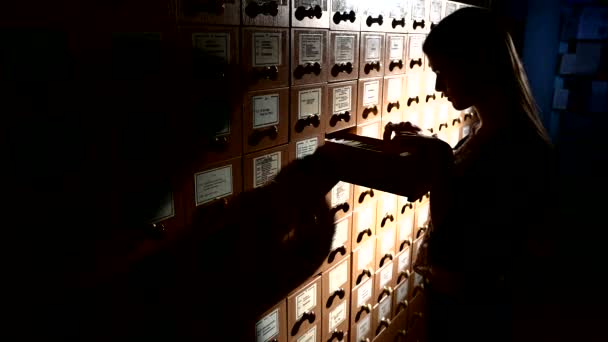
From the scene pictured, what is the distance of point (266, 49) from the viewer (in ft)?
4.98

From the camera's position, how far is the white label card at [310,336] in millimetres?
2018

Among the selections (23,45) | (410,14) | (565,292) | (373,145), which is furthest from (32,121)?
(565,292)

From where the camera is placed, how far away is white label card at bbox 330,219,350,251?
6.74 feet

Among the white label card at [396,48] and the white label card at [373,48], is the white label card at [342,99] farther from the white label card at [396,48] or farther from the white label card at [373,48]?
the white label card at [396,48]

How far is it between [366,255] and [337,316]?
319 millimetres

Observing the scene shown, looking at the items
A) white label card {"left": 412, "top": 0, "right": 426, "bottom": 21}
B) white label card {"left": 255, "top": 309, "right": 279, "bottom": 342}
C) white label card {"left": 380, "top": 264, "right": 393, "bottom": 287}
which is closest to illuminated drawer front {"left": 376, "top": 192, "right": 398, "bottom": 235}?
white label card {"left": 380, "top": 264, "right": 393, "bottom": 287}

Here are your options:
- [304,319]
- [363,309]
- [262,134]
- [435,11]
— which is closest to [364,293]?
[363,309]

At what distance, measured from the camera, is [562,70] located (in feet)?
13.4

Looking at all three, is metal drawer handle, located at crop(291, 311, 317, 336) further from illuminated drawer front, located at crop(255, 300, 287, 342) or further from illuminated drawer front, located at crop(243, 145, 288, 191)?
illuminated drawer front, located at crop(243, 145, 288, 191)

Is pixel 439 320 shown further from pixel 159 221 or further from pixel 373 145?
pixel 159 221

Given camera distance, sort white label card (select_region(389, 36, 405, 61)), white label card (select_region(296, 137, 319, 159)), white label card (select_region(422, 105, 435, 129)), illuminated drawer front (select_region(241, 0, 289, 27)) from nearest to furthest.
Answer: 1. illuminated drawer front (select_region(241, 0, 289, 27))
2. white label card (select_region(296, 137, 319, 159))
3. white label card (select_region(389, 36, 405, 61))
4. white label card (select_region(422, 105, 435, 129))

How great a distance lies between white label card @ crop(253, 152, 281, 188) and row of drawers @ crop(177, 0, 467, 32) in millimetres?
426

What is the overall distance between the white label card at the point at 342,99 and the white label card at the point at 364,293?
2.99ft

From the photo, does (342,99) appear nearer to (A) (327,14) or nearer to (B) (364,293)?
(A) (327,14)
